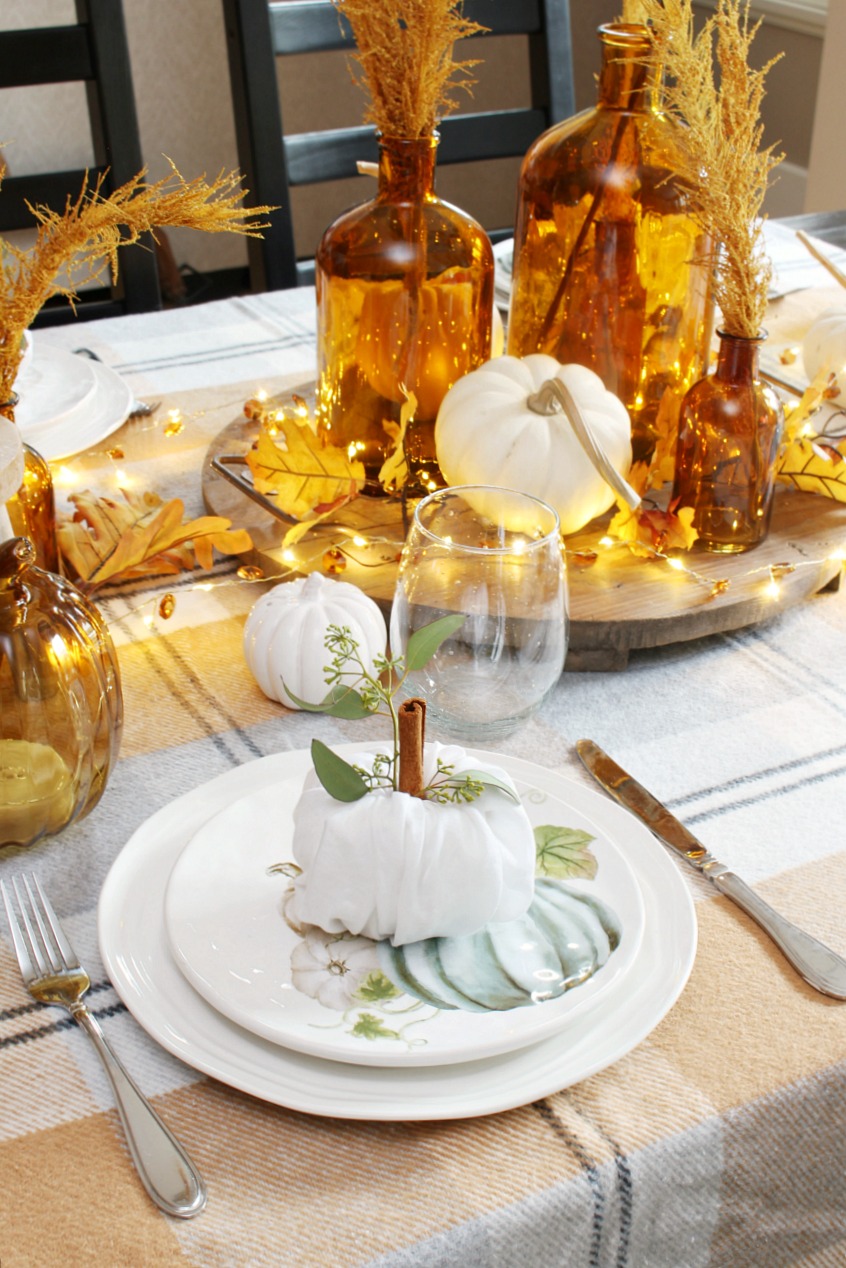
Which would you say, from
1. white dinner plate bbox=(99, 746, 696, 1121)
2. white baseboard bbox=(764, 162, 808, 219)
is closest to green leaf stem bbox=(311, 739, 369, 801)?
white dinner plate bbox=(99, 746, 696, 1121)

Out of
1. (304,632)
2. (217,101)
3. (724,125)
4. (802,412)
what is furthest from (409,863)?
(217,101)

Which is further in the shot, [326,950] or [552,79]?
[552,79]

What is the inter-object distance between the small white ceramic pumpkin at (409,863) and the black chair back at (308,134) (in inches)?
41.9

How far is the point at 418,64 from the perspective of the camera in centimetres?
83

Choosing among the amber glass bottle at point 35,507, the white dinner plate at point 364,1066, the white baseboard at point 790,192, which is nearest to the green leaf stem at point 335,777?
the white dinner plate at point 364,1066

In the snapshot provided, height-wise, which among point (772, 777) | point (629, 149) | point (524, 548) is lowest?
point (772, 777)

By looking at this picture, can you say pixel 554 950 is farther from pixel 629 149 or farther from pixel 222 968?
pixel 629 149

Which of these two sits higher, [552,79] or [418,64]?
[418,64]

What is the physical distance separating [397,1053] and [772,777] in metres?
0.32

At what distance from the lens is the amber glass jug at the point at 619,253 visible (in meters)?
0.92

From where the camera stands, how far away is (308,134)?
167 centimetres

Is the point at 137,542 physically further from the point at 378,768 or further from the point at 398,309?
the point at 378,768

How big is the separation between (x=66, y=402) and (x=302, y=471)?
28cm

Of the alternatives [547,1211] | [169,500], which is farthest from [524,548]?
[169,500]
